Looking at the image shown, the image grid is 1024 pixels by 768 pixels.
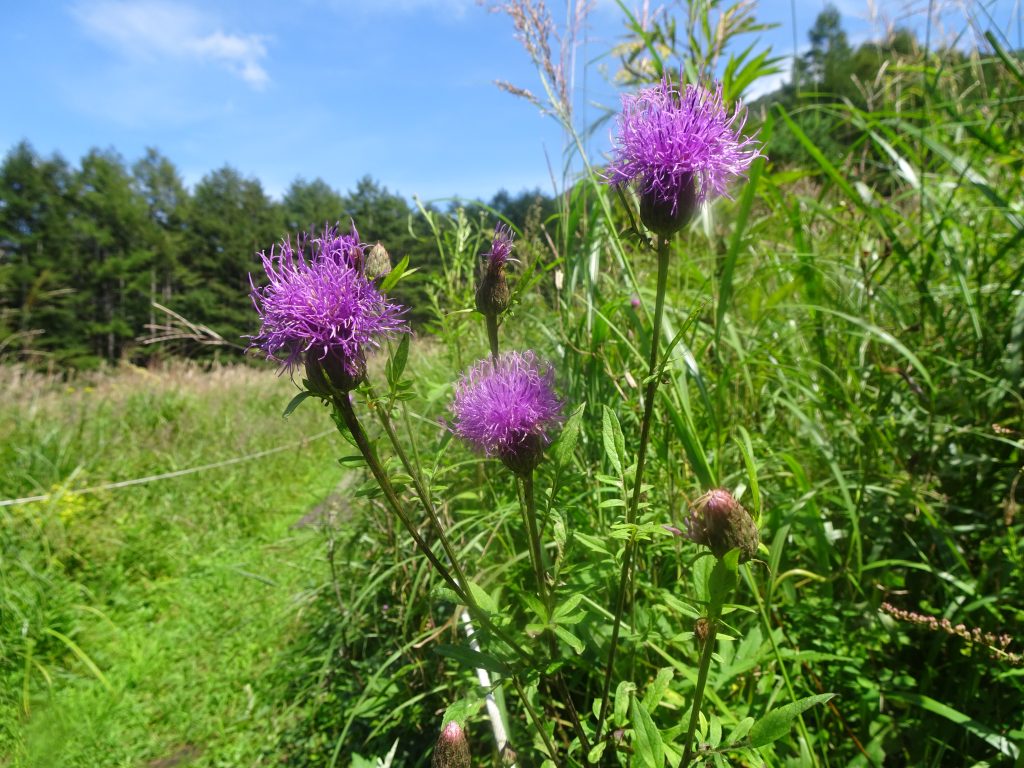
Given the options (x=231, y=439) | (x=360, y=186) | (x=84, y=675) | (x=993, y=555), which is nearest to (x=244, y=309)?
(x=360, y=186)

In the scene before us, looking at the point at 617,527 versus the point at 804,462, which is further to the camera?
the point at 804,462

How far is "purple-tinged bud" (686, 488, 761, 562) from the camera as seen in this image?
729 mm

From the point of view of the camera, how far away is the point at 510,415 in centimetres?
97

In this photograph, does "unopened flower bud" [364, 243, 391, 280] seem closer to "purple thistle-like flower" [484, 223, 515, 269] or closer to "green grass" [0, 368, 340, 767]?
"purple thistle-like flower" [484, 223, 515, 269]

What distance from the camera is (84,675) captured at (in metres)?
Result: 2.61

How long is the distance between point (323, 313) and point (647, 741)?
794 millimetres

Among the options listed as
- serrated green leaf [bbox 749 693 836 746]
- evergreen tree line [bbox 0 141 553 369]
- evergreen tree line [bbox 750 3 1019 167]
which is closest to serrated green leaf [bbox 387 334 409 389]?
serrated green leaf [bbox 749 693 836 746]

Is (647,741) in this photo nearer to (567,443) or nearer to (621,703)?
(621,703)

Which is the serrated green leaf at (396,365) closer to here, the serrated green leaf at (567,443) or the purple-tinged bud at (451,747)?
the serrated green leaf at (567,443)

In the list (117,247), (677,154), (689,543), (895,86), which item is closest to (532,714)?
(689,543)

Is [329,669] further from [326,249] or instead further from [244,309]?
[244,309]

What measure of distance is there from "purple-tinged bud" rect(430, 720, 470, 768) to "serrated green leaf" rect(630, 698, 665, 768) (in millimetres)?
309

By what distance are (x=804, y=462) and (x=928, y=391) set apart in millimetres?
451

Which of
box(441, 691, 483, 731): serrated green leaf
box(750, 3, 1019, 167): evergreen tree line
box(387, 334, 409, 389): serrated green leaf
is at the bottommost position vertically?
box(441, 691, 483, 731): serrated green leaf
